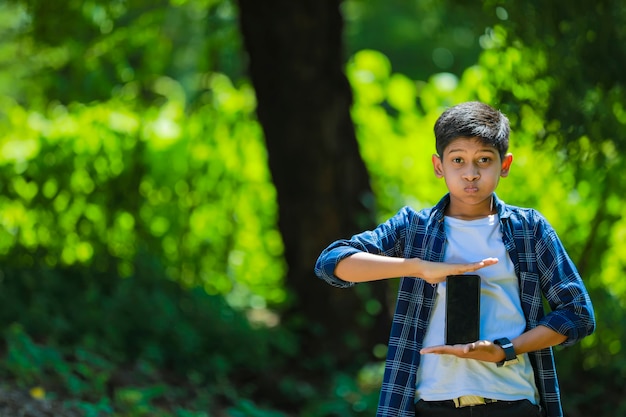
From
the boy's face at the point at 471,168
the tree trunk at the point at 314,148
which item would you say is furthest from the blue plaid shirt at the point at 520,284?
the tree trunk at the point at 314,148

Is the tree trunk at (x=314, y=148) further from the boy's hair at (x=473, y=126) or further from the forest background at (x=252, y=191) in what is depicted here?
the boy's hair at (x=473, y=126)

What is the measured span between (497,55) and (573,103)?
1.49 feet

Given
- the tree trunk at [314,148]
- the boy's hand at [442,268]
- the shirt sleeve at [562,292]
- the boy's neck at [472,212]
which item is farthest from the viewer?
the tree trunk at [314,148]

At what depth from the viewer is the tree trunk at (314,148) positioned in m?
6.84

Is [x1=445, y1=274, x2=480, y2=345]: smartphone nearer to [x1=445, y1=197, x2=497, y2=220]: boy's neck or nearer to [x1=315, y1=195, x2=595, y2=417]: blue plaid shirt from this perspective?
[x1=315, y1=195, x2=595, y2=417]: blue plaid shirt

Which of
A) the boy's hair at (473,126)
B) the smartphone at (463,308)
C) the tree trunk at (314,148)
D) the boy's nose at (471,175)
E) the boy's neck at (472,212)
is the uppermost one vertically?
the tree trunk at (314,148)

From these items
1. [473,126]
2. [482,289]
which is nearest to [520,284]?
[482,289]

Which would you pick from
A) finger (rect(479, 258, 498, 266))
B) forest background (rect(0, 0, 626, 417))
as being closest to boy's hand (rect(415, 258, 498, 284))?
finger (rect(479, 258, 498, 266))

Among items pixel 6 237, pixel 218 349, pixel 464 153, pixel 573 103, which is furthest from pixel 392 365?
pixel 6 237

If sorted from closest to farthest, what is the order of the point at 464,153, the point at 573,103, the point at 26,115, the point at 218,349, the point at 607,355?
1. the point at 464,153
2. the point at 573,103
3. the point at 607,355
4. the point at 218,349
5. the point at 26,115

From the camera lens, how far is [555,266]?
280cm

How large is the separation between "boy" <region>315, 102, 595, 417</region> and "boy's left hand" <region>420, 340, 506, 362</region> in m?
0.03

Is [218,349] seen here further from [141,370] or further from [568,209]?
[568,209]

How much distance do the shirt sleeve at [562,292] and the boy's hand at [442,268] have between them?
227 mm
